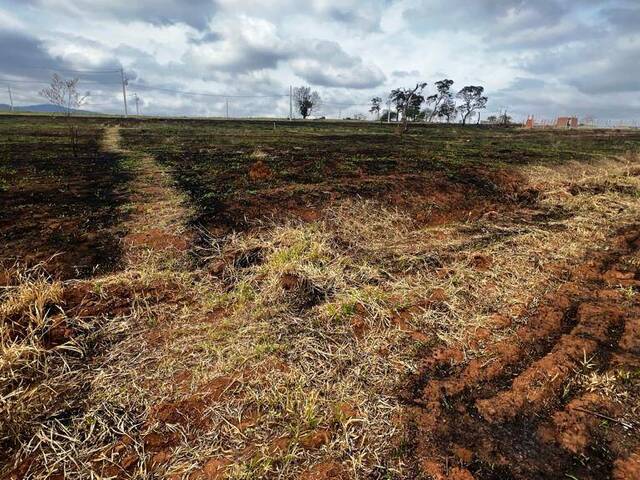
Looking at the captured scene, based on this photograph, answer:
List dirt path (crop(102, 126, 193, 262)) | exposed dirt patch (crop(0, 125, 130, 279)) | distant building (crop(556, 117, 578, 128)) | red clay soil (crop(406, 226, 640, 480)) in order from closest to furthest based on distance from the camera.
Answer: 1. red clay soil (crop(406, 226, 640, 480))
2. exposed dirt patch (crop(0, 125, 130, 279))
3. dirt path (crop(102, 126, 193, 262))
4. distant building (crop(556, 117, 578, 128))

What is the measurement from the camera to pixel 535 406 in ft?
9.60

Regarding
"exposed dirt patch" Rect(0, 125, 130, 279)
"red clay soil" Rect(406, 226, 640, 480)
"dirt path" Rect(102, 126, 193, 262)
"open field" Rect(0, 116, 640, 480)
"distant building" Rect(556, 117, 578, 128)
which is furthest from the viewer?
"distant building" Rect(556, 117, 578, 128)

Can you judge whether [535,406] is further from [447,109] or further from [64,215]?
[447,109]

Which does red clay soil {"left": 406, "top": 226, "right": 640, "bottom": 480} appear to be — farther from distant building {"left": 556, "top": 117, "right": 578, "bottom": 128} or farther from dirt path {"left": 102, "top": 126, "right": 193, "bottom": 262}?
distant building {"left": 556, "top": 117, "right": 578, "bottom": 128}

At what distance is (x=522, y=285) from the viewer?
4.93 m

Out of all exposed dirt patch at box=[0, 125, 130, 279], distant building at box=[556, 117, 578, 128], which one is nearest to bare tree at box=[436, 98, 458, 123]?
distant building at box=[556, 117, 578, 128]

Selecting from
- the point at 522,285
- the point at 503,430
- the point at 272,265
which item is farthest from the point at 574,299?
the point at 272,265

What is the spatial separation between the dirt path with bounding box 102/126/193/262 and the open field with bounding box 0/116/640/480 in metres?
0.07

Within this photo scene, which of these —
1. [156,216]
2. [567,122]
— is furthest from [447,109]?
[156,216]

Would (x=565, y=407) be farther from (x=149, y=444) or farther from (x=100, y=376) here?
(x=100, y=376)

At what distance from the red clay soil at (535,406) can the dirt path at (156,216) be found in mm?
4549

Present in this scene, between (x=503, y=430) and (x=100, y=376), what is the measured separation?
331cm

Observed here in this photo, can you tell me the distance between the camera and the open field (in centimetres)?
261

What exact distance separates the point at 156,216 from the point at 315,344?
526 centimetres
